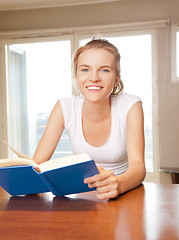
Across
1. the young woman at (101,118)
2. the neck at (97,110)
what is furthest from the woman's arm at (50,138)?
the neck at (97,110)

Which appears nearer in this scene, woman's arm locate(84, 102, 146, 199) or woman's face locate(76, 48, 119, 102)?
woman's arm locate(84, 102, 146, 199)

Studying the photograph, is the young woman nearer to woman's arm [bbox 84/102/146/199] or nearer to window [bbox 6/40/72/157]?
woman's arm [bbox 84/102/146/199]

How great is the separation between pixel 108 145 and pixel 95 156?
0.09 metres

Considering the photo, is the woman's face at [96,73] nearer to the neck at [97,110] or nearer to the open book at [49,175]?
the neck at [97,110]

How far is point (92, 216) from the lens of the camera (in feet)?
2.68

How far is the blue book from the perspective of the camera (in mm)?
881

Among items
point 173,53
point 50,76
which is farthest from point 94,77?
point 50,76

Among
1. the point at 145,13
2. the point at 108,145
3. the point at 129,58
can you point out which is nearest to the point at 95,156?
the point at 108,145

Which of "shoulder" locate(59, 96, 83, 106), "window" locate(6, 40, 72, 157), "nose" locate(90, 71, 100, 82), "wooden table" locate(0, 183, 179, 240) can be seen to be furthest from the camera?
"window" locate(6, 40, 72, 157)

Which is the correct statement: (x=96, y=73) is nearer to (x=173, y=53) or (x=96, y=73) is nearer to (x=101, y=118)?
(x=101, y=118)

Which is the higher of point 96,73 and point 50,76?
point 50,76

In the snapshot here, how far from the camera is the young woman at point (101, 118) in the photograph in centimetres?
135

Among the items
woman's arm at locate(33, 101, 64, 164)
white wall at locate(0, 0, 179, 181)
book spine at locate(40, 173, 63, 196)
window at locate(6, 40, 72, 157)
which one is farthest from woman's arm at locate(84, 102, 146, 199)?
window at locate(6, 40, 72, 157)

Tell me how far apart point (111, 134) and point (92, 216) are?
2.29 feet
